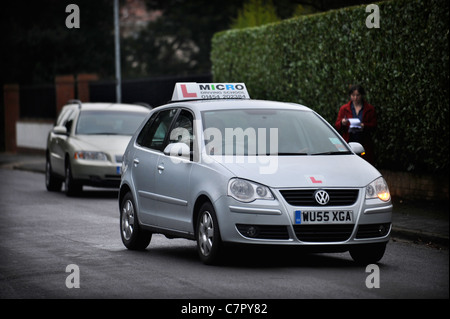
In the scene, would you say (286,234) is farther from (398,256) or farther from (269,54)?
(269,54)

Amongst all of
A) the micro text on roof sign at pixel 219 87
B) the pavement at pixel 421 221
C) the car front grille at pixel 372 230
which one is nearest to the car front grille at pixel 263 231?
the car front grille at pixel 372 230

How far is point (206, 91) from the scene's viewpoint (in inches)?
473

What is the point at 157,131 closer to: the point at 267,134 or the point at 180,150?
the point at 180,150

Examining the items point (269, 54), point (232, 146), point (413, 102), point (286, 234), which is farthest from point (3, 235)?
point (269, 54)

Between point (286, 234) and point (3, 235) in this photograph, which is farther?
point (3, 235)

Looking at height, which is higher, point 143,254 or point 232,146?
point 232,146

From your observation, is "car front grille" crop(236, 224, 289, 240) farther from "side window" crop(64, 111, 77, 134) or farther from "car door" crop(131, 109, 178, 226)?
"side window" crop(64, 111, 77, 134)

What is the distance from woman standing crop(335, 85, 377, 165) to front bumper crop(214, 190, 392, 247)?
565 cm

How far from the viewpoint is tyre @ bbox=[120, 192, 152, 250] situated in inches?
456

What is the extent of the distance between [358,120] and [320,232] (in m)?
5.89

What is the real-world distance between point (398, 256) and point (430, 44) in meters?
5.08

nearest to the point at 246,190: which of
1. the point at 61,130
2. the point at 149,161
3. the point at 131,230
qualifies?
the point at 149,161

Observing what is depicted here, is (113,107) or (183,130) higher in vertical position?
(183,130)
